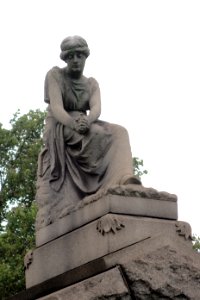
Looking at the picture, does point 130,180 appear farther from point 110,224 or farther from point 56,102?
point 56,102

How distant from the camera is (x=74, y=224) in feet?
30.3

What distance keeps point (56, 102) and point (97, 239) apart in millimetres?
1765

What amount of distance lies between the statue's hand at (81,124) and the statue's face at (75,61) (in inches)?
26.2

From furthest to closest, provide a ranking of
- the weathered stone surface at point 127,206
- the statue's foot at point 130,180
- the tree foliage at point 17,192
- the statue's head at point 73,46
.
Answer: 1. the tree foliage at point 17,192
2. the statue's head at point 73,46
3. the statue's foot at point 130,180
4. the weathered stone surface at point 127,206

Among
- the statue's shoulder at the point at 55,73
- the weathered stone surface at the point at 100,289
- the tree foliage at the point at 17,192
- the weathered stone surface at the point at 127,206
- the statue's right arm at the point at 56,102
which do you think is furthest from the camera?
the tree foliage at the point at 17,192

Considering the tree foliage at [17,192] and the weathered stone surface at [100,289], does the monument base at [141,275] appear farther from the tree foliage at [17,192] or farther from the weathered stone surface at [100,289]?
the tree foliage at [17,192]

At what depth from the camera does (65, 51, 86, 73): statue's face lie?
9.99 m

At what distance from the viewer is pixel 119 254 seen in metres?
8.40

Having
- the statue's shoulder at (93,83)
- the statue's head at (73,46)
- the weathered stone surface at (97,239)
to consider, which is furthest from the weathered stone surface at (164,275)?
the statue's head at (73,46)

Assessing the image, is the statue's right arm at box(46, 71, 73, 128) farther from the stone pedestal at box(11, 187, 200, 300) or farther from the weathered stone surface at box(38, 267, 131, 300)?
the weathered stone surface at box(38, 267, 131, 300)

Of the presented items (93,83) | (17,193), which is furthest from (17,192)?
(93,83)

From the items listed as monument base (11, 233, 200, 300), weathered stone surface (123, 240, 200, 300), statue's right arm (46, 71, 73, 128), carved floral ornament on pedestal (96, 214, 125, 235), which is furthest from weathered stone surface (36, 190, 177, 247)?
statue's right arm (46, 71, 73, 128)

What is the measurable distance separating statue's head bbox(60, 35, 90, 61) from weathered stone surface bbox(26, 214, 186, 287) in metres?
1.95

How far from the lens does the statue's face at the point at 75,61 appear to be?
393 inches
